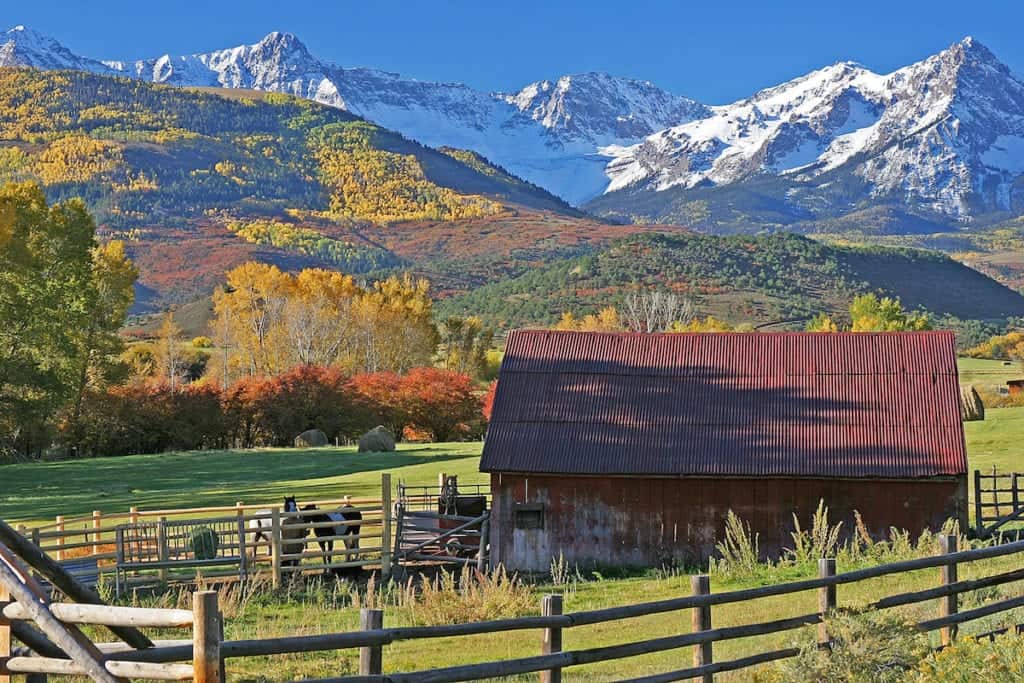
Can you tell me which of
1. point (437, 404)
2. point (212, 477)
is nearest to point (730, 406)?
point (212, 477)

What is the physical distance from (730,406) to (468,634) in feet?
59.8

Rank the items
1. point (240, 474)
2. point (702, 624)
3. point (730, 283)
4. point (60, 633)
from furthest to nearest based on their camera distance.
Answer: point (730, 283)
point (240, 474)
point (702, 624)
point (60, 633)

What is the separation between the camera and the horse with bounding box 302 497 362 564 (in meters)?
25.5

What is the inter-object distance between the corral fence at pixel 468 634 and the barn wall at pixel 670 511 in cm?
1295

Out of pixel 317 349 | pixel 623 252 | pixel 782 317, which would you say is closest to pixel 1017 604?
pixel 317 349

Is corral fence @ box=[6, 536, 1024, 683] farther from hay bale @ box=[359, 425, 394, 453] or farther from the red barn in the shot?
hay bale @ box=[359, 425, 394, 453]

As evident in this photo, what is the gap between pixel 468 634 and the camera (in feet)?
36.3

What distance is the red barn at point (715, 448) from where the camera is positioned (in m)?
27.0

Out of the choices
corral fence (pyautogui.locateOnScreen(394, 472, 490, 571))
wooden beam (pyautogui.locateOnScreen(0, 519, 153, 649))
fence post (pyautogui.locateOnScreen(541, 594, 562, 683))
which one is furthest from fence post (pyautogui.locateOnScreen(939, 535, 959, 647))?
corral fence (pyautogui.locateOnScreen(394, 472, 490, 571))

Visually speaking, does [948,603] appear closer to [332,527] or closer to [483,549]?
[483,549]

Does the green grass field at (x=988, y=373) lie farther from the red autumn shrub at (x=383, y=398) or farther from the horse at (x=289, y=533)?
the horse at (x=289, y=533)

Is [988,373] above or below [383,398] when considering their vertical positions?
above

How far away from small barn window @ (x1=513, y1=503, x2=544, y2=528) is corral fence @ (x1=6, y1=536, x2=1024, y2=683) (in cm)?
1348

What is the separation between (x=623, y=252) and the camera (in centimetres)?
18050
